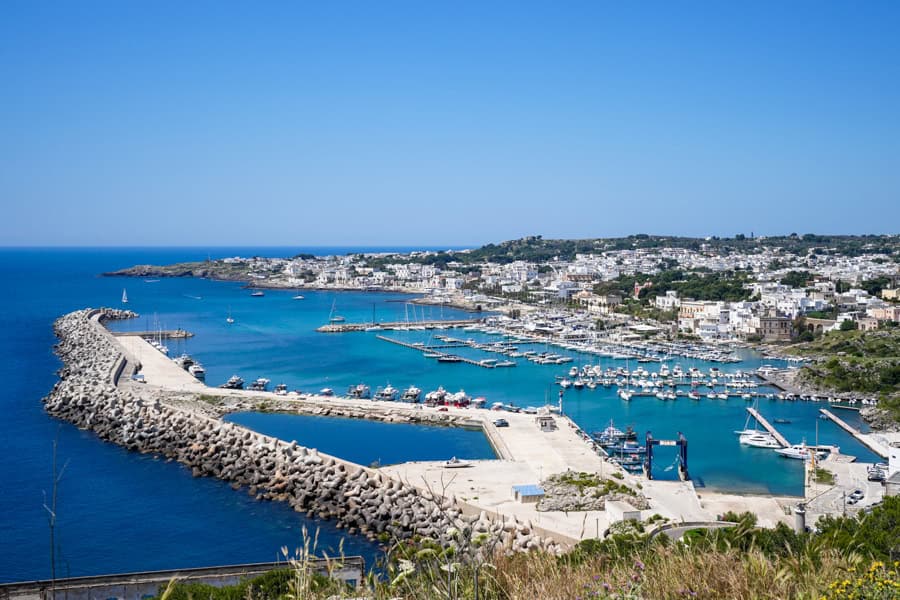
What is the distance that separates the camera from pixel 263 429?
17.8m

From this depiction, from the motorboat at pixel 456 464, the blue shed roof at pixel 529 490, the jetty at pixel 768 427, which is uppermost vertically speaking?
the blue shed roof at pixel 529 490

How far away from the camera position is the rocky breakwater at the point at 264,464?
11.0m

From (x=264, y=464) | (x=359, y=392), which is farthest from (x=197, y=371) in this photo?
(x=264, y=464)

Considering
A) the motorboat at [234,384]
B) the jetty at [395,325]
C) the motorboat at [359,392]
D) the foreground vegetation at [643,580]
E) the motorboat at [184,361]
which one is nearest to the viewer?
the foreground vegetation at [643,580]

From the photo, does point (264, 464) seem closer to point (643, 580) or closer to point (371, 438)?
point (371, 438)

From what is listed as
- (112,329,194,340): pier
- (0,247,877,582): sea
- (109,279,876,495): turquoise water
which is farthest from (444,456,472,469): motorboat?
(112,329,194,340): pier

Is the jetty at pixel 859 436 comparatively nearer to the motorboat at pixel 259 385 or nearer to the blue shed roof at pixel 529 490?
the blue shed roof at pixel 529 490

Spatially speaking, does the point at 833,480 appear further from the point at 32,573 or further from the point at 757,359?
the point at 757,359

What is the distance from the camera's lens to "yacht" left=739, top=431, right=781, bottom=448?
17000mm

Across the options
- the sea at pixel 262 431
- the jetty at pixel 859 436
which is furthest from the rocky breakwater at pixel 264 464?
the jetty at pixel 859 436

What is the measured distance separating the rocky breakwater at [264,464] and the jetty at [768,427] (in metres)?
9.37

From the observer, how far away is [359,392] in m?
22.1

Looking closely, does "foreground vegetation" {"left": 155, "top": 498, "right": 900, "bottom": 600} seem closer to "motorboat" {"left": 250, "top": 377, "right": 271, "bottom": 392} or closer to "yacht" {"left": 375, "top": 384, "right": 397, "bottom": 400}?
"yacht" {"left": 375, "top": 384, "right": 397, "bottom": 400}

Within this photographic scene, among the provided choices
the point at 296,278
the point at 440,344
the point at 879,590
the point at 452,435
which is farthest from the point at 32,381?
the point at 296,278
